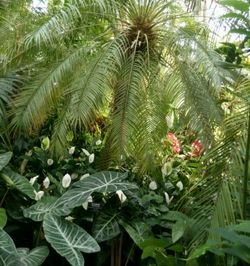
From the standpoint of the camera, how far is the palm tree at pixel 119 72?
3732 mm

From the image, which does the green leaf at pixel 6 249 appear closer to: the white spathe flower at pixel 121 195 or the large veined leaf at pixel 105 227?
the large veined leaf at pixel 105 227

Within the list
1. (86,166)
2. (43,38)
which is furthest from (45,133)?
(43,38)

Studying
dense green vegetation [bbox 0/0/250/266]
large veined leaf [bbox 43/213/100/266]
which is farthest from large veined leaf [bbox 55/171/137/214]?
large veined leaf [bbox 43/213/100/266]

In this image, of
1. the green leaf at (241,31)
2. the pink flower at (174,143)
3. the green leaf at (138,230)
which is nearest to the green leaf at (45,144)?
the green leaf at (138,230)

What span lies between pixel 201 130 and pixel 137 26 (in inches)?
51.9

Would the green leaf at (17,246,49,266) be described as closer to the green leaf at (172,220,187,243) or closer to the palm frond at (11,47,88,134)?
the green leaf at (172,220,187,243)

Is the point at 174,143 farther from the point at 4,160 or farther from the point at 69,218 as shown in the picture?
the point at 4,160

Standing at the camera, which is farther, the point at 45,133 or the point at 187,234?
the point at 45,133

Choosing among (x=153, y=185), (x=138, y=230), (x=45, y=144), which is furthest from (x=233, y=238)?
(x=45, y=144)

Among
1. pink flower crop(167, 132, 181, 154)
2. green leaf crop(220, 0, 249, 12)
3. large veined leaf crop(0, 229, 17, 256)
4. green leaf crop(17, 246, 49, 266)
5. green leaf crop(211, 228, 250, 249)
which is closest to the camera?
green leaf crop(211, 228, 250, 249)

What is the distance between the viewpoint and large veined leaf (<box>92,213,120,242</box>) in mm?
3158

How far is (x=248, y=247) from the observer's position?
1.83 meters

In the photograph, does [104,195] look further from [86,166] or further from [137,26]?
[137,26]

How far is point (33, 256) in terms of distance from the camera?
2.79 meters
